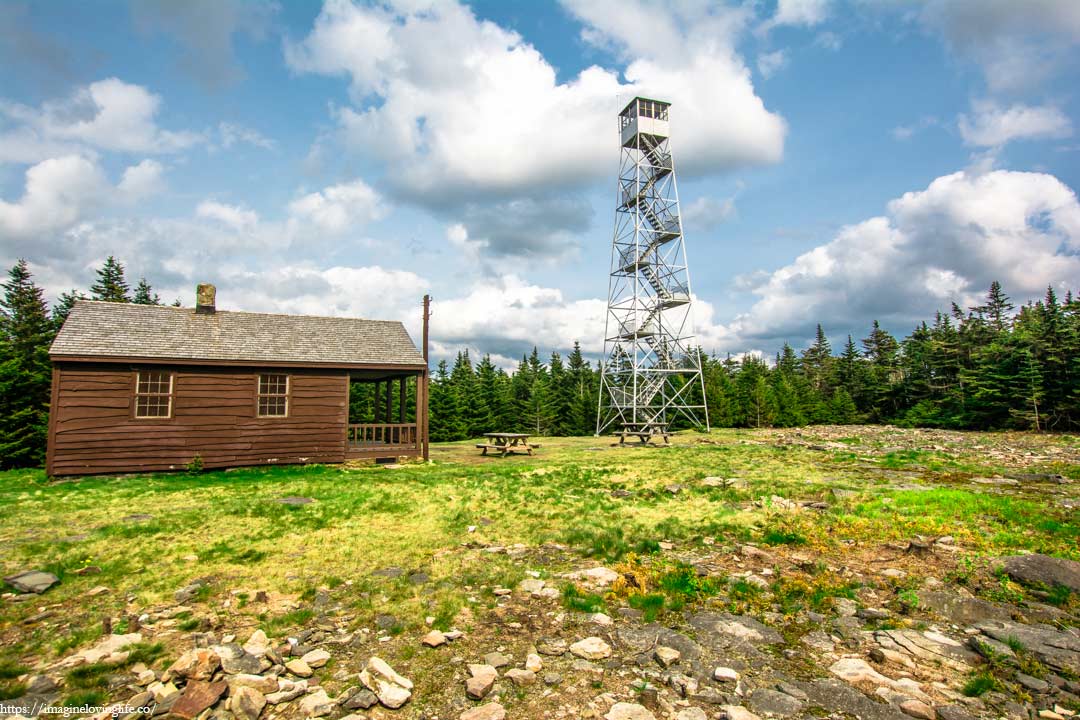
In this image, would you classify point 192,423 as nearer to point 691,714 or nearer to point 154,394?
point 154,394

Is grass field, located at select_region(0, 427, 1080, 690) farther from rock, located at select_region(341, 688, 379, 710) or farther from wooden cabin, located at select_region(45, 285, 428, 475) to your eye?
wooden cabin, located at select_region(45, 285, 428, 475)

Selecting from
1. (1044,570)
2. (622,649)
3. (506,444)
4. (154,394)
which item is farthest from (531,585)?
(506,444)

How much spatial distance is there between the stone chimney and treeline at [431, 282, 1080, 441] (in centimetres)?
2775

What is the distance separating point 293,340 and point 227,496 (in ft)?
25.3

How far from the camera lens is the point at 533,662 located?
15.8 ft

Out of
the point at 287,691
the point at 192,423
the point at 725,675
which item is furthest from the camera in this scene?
the point at 192,423

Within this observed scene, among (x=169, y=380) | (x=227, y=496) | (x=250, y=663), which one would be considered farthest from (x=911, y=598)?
(x=169, y=380)

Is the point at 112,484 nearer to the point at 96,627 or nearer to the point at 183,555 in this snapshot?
the point at 183,555

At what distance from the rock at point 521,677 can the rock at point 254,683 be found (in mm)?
1938

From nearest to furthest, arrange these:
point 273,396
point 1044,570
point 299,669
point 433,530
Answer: point 299,669 → point 1044,570 → point 433,530 → point 273,396

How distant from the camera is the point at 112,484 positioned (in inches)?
558

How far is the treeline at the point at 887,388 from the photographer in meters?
38.9

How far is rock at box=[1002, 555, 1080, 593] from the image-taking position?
20.6 ft

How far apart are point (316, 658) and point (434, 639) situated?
3.50 feet
